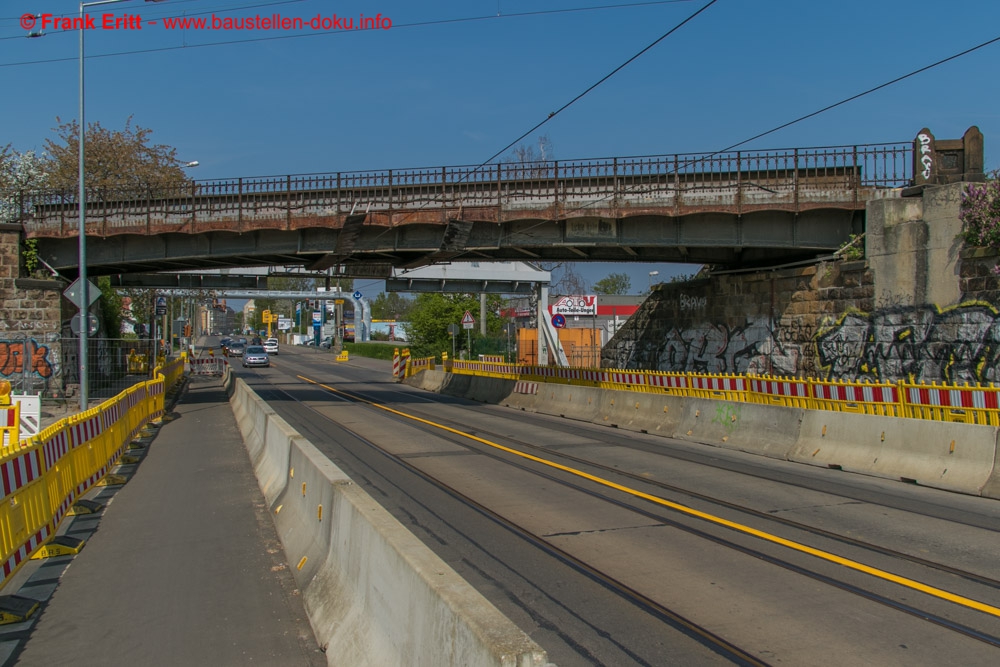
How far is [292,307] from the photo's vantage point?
186 metres

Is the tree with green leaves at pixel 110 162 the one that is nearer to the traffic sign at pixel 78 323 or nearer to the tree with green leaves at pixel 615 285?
the traffic sign at pixel 78 323

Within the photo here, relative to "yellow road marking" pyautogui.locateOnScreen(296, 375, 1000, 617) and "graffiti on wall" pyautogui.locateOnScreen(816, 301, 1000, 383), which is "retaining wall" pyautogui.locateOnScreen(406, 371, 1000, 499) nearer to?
"yellow road marking" pyautogui.locateOnScreen(296, 375, 1000, 617)

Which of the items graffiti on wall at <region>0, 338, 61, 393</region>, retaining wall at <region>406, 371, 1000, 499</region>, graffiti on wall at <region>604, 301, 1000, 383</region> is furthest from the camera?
graffiti on wall at <region>0, 338, 61, 393</region>

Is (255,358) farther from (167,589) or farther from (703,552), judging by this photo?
(703,552)

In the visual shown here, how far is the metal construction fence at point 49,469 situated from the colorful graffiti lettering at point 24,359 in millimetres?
12066

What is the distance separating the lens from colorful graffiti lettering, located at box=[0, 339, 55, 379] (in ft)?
81.2

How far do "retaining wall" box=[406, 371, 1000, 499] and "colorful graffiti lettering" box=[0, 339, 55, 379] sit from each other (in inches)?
693

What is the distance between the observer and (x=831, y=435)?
12719 millimetres

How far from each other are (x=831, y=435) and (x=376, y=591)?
400 inches

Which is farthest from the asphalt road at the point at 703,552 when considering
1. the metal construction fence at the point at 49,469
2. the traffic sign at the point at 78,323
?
the traffic sign at the point at 78,323

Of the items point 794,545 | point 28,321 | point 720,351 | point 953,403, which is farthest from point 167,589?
point 28,321

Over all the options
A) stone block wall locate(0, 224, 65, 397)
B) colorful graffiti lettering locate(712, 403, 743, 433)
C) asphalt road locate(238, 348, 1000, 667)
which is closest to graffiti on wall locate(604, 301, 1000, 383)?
colorful graffiti lettering locate(712, 403, 743, 433)

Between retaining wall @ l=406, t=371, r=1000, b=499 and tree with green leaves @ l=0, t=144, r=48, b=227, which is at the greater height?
tree with green leaves @ l=0, t=144, r=48, b=227

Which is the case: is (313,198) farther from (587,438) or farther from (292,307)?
(292,307)
